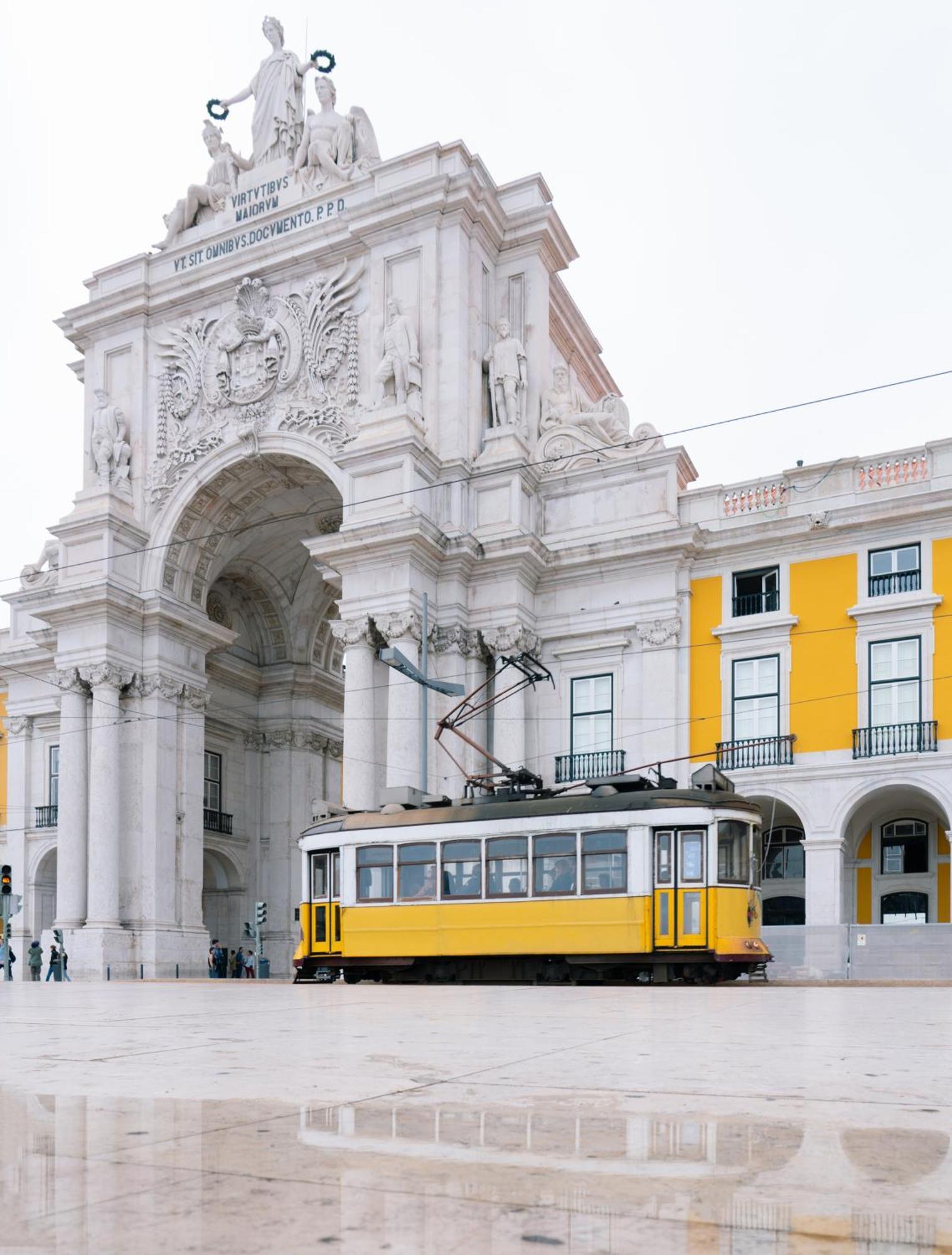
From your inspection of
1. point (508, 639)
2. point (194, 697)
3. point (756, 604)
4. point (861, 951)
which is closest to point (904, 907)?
point (861, 951)

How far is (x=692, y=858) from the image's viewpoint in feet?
70.5

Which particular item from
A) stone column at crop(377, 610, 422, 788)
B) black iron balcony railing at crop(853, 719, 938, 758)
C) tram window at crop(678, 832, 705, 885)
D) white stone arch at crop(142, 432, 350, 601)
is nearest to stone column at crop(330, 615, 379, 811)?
stone column at crop(377, 610, 422, 788)

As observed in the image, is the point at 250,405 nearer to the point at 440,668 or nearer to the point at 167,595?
the point at 167,595

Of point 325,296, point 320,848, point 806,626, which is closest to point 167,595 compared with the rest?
point 325,296

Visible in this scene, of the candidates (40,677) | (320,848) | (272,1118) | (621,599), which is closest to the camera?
(272,1118)

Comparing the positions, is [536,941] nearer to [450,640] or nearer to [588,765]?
[588,765]

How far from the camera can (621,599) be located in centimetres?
3384

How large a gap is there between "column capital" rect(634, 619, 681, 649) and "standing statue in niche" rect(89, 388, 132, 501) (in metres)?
17.1

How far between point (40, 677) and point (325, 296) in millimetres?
17128

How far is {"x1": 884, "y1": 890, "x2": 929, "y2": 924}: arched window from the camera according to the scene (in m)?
30.6

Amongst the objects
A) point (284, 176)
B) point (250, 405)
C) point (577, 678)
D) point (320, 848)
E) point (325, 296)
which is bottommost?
point (320, 848)

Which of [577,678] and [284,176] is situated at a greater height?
[284,176]

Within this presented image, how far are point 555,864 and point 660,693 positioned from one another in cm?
1117

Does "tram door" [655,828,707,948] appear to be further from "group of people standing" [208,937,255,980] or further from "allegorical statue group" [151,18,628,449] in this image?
"group of people standing" [208,937,255,980]
